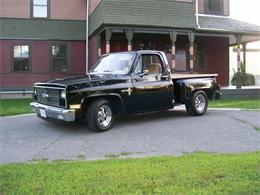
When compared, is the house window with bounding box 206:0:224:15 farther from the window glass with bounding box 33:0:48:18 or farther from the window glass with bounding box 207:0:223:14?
the window glass with bounding box 33:0:48:18

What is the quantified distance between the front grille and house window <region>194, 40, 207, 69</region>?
13.9m

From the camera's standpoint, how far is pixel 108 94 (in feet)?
28.8

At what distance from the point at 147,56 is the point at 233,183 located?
5788 millimetres

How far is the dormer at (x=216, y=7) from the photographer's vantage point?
21.6 meters

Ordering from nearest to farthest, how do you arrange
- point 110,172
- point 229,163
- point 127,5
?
point 110,172
point 229,163
point 127,5

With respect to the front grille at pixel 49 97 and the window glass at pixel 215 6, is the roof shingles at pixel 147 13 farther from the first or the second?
the front grille at pixel 49 97

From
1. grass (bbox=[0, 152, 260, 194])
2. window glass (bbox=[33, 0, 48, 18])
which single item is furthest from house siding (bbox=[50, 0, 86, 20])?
grass (bbox=[0, 152, 260, 194])

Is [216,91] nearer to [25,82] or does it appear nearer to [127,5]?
[127,5]

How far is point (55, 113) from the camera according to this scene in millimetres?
8516

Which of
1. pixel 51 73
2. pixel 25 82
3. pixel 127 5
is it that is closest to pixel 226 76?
pixel 127 5

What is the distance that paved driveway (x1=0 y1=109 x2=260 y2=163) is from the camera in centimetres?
693

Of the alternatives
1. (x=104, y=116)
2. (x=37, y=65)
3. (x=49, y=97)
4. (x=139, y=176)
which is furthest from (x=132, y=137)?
(x=37, y=65)

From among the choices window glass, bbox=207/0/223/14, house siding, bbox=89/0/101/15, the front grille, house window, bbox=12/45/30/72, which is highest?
window glass, bbox=207/0/223/14

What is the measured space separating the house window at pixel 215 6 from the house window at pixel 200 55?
1.86 metres
